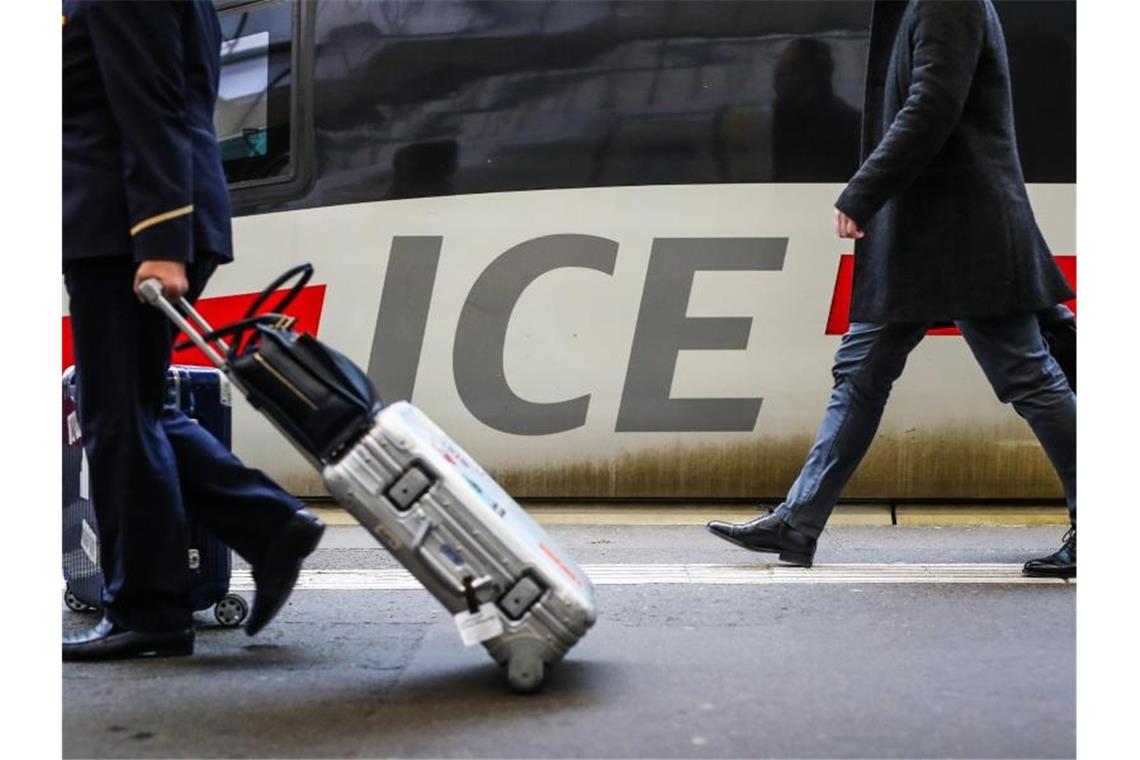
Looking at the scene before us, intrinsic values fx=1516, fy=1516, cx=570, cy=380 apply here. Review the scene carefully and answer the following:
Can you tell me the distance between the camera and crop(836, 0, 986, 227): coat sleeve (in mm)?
3648

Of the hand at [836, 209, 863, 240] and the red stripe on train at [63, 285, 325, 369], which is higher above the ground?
the hand at [836, 209, 863, 240]

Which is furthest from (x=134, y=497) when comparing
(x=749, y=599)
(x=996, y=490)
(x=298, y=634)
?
(x=996, y=490)

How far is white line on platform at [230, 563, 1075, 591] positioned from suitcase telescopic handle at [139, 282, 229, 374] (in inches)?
45.0

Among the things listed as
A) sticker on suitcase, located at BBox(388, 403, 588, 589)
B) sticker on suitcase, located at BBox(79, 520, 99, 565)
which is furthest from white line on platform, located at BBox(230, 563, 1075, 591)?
sticker on suitcase, located at BBox(388, 403, 588, 589)

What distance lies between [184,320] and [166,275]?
9 cm

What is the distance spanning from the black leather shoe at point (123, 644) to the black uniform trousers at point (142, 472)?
2 centimetres

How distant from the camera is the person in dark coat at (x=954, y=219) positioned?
3.66 m

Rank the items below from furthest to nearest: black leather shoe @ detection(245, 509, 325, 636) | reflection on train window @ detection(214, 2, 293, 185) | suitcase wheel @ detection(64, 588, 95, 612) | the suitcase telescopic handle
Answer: reflection on train window @ detection(214, 2, 293, 185) → suitcase wheel @ detection(64, 588, 95, 612) → black leather shoe @ detection(245, 509, 325, 636) → the suitcase telescopic handle

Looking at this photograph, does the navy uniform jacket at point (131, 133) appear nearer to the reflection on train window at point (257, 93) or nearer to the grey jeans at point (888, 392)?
the grey jeans at point (888, 392)

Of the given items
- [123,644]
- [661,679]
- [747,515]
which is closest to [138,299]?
[123,644]

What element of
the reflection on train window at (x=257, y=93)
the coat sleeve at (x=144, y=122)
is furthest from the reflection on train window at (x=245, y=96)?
the coat sleeve at (x=144, y=122)

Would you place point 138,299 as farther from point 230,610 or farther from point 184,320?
point 230,610

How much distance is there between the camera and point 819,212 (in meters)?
5.00

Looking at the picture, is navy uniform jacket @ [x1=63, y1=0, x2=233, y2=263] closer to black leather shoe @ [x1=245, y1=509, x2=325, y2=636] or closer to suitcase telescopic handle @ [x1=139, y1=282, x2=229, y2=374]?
suitcase telescopic handle @ [x1=139, y1=282, x2=229, y2=374]
